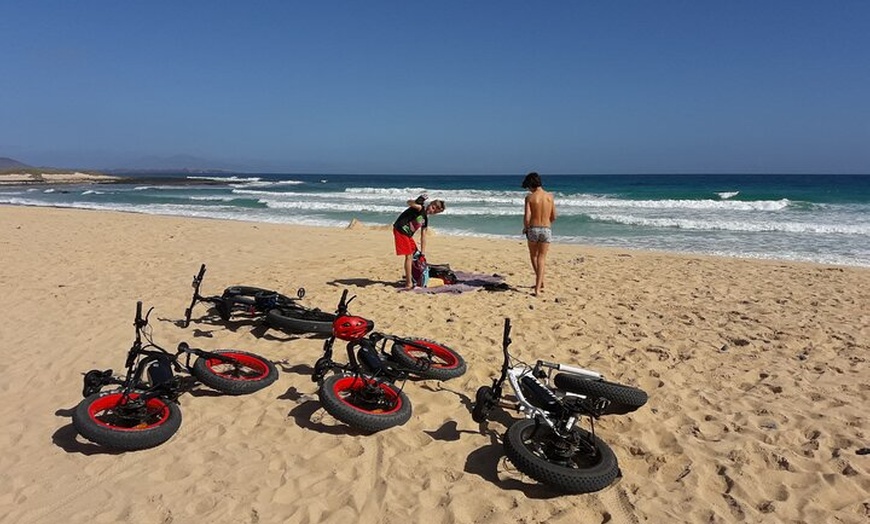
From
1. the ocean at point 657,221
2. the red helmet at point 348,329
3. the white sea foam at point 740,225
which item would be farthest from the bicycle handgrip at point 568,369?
the white sea foam at point 740,225

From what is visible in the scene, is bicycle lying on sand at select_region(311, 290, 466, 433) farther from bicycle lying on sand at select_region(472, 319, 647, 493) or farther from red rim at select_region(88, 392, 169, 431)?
red rim at select_region(88, 392, 169, 431)

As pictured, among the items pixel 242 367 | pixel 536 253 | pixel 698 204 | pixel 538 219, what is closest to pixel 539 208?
pixel 538 219

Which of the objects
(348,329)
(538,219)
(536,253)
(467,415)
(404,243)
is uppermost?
(538,219)

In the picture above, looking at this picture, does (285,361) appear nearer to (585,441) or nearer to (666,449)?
(585,441)

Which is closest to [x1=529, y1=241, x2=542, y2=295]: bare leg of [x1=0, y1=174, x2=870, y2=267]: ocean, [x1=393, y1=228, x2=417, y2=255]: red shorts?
[x1=393, y1=228, x2=417, y2=255]: red shorts

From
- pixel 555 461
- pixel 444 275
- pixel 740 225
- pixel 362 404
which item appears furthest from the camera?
pixel 740 225

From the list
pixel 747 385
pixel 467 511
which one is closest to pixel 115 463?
pixel 467 511

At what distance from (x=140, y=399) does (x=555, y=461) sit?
10.1 ft

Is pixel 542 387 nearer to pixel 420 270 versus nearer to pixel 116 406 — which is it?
pixel 116 406

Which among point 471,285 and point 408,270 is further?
point 471,285

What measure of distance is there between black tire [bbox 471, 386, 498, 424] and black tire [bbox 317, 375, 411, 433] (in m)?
0.53

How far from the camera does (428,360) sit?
5.05 meters

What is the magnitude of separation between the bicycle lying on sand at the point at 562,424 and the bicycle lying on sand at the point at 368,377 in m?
0.67

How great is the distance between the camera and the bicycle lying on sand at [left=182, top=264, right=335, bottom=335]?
6133mm
